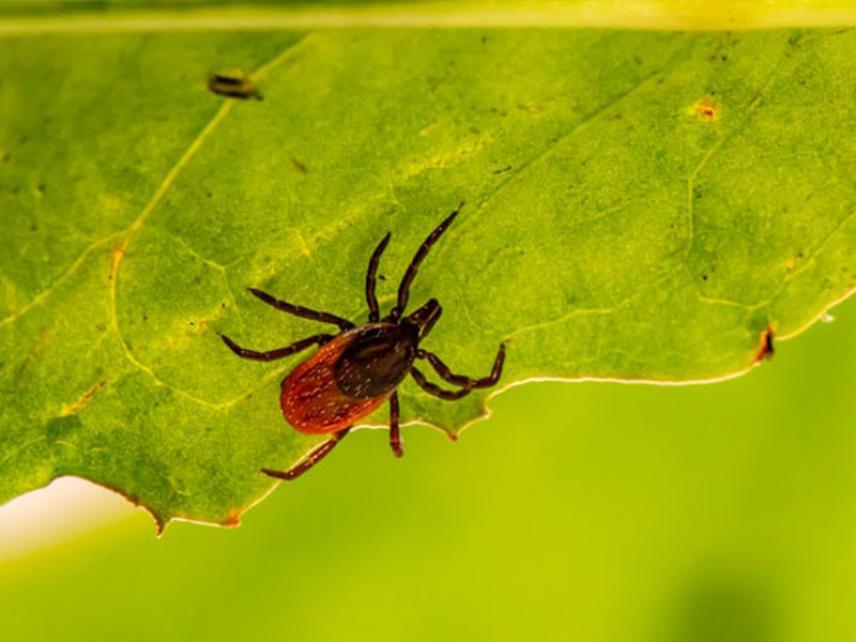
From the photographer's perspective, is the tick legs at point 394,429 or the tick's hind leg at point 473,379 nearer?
the tick's hind leg at point 473,379

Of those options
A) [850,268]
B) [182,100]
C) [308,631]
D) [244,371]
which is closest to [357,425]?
[244,371]

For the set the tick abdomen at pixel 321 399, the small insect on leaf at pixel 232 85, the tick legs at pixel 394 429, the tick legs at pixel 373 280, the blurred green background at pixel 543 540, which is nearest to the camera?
the small insect on leaf at pixel 232 85

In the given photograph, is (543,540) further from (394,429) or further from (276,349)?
(276,349)

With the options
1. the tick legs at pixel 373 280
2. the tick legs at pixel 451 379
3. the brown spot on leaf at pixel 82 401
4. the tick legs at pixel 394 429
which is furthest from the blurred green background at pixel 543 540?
the brown spot on leaf at pixel 82 401

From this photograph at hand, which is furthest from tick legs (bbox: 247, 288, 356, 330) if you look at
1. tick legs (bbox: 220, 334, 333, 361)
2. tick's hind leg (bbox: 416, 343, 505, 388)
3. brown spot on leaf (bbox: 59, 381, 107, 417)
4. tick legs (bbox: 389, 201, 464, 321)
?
brown spot on leaf (bbox: 59, 381, 107, 417)

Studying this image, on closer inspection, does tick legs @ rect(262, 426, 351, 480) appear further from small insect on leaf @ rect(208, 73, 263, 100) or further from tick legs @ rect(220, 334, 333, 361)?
small insect on leaf @ rect(208, 73, 263, 100)

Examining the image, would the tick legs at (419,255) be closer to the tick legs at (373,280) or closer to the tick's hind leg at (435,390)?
the tick legs at (373,280)
